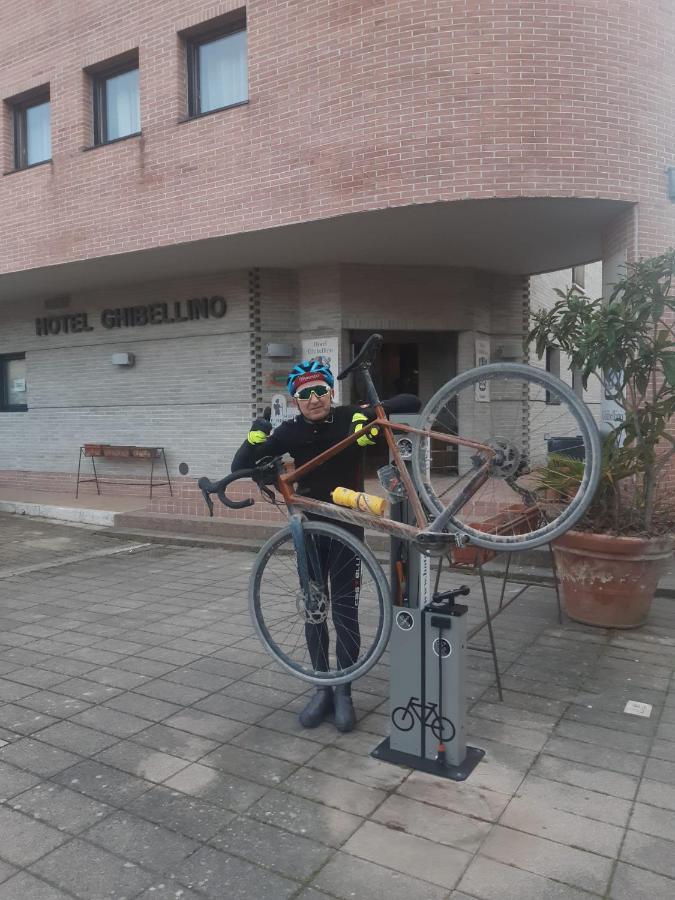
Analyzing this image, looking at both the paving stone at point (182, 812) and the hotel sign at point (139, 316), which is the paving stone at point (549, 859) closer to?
the paving stone at point (182, 812)

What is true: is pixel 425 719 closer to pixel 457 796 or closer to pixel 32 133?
pixel 457 796

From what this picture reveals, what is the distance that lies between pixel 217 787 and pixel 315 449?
5.48 feet

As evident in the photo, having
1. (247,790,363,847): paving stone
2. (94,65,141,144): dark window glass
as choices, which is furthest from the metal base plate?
(94,65,141,144): dark window glass

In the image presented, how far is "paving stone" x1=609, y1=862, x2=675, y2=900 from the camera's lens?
2461 millimetres

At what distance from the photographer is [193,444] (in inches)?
485

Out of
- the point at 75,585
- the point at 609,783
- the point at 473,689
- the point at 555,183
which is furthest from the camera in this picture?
the point at 555,183

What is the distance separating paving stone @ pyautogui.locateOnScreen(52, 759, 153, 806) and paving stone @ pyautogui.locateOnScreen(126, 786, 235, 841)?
0.07 m

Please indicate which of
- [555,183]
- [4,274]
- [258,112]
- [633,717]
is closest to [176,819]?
[633,717]

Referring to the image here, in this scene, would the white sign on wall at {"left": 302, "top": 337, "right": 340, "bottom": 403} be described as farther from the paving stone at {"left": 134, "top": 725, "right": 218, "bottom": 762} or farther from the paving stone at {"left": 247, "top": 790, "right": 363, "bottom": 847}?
the paving stone at {"left": 247, "top": 790, "right": 363, "bottom": 847}

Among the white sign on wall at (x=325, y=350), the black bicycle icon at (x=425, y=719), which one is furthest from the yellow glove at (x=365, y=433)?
the white sign on wall at (x=325, y=350)

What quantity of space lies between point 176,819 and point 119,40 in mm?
11586

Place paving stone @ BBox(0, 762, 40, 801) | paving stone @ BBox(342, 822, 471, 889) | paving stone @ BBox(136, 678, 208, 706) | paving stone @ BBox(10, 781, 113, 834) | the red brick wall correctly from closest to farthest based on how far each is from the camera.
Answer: paving stone @ BBox(342, 822, 471, 889), paving stone @ BBox(10, 781, 113, 834), paving stone @ BBox(0, 762, 40, 801), paving stone @ BBox(136, 678, 208, 706), the red brick wall

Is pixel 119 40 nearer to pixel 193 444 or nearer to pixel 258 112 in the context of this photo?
pixel 258 112

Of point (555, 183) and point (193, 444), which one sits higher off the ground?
point (555, 183)
